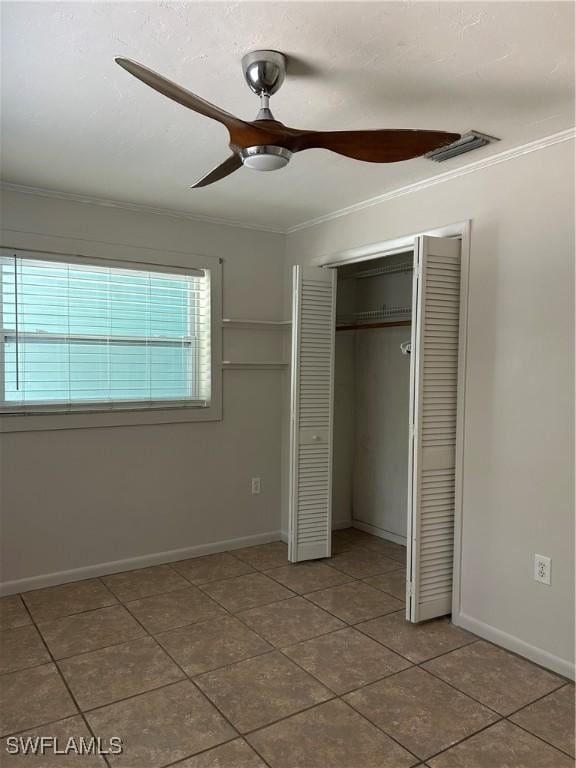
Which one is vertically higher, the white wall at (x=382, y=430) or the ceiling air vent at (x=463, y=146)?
the ceiling air vent at (x=463, y=146)

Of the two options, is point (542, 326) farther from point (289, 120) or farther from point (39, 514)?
point (39, 514)

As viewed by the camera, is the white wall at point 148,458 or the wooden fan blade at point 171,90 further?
the white wall at point 148,458

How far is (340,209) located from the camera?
151 inches

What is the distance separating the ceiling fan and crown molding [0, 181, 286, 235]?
1894 millimetres

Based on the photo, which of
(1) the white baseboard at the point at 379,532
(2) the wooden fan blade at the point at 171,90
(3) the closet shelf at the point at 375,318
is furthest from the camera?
(1) the white baseboard at the point at 379,532

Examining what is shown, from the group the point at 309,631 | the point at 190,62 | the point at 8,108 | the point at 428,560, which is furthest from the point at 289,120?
the point at 309,631

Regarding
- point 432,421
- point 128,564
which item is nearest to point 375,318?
point 432,421

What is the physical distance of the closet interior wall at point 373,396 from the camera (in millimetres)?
4383


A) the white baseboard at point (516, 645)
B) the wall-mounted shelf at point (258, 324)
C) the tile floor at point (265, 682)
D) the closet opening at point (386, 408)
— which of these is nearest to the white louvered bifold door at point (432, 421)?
the closet opening at point (386, 408)

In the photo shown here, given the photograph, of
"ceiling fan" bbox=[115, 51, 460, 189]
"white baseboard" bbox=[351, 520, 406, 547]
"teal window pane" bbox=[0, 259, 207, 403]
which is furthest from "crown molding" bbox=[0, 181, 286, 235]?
"white baseboard" bbox=[351, 520, 406, 547]

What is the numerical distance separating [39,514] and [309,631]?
5.78ft

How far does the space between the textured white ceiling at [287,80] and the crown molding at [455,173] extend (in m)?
0.06

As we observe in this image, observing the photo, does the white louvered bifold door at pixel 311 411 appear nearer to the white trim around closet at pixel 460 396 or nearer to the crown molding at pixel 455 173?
the crown molding at pixel 455 173

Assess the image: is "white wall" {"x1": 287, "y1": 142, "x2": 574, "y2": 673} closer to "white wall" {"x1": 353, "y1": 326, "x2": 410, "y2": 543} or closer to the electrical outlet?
the electrical outlet
